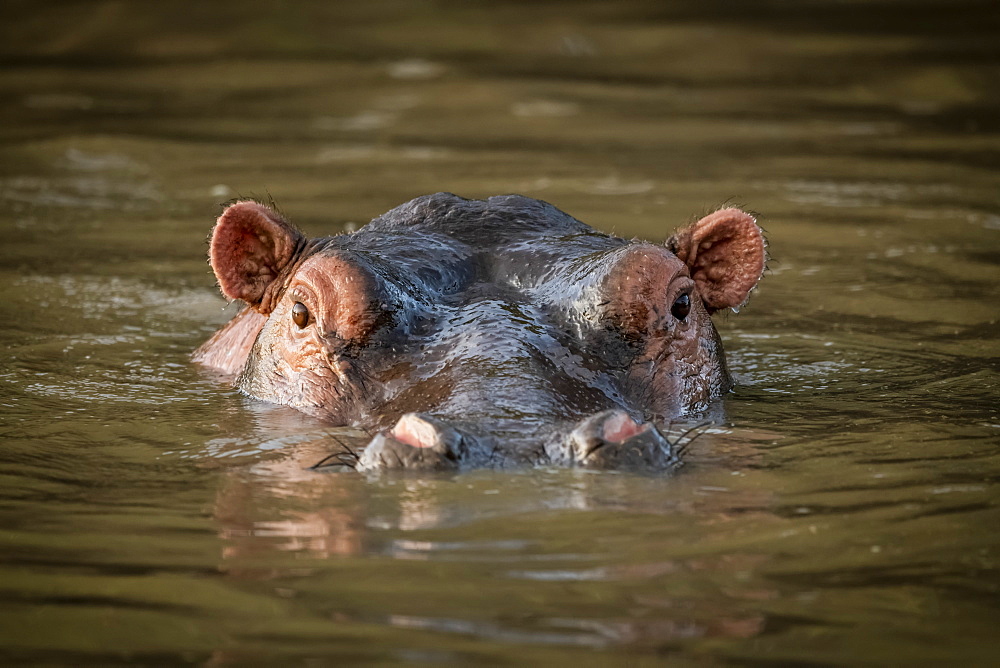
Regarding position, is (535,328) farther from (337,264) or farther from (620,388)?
(337,264)

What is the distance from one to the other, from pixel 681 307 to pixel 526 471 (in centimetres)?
177

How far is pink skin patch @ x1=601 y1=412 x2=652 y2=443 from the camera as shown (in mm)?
4539

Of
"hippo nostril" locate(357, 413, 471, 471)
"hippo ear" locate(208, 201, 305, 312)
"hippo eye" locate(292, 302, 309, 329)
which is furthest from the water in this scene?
"hippo ear" locate(208, 201, 305, 312)

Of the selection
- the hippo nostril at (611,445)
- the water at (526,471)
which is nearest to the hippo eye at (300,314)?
the water at (526,471)

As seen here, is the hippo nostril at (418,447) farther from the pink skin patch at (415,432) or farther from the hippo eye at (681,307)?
the hippo eye at (681,307)

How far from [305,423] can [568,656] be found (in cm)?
243

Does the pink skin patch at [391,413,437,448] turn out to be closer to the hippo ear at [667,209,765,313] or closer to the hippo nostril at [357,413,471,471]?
the hippo nostril at [357,413,471,471]

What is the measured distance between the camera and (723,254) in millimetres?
6668

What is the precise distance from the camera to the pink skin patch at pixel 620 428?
4.54 m

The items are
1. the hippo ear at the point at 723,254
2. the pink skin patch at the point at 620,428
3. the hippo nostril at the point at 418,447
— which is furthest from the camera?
→ the hippo ear at the point at 723,254

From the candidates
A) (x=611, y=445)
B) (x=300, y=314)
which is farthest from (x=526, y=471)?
(x=300, y=314)

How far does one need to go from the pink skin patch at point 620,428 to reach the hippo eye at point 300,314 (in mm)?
1742

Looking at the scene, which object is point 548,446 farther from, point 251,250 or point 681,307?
point 251,250

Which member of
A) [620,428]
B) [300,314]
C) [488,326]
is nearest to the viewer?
[620,428]
